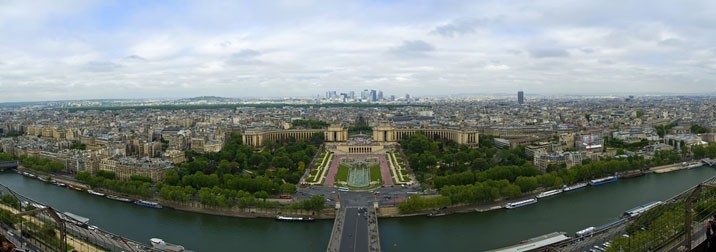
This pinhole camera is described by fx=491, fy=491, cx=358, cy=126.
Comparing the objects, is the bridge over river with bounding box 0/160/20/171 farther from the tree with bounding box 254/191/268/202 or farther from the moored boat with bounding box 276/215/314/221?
the moored boat with bounding box 276/215/314/221

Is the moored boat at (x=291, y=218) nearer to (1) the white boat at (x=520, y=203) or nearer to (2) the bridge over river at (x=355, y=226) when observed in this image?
(2) the bridge over river at (x=355, y=226)

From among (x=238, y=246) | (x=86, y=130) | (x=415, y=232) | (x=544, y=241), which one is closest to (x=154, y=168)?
(x=238, y=246)

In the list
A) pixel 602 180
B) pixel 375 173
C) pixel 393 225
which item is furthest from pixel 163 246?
pixel 602 180

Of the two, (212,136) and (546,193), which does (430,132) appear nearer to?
(212,136)

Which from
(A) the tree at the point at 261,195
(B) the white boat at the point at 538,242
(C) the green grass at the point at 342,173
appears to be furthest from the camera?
(C) the green grass at the point at 342,173

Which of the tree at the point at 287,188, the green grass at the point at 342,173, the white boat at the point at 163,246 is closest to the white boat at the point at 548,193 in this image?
the green grass at the point at 342,173
